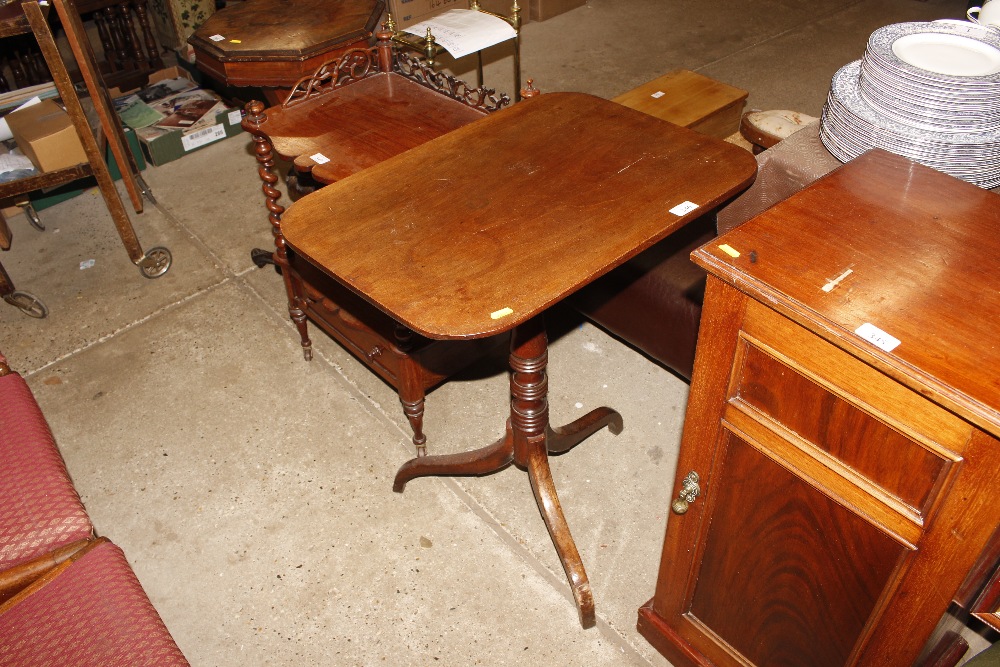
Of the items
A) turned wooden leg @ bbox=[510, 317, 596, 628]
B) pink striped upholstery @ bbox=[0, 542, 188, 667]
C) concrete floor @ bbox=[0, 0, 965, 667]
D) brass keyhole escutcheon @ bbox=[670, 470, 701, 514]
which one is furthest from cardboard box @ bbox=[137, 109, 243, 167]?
brass keyhole escutcheon @ bbox=[670, 470, 701, 514]

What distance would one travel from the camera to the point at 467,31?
289cm

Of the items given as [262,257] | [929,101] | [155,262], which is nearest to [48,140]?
[155,262]

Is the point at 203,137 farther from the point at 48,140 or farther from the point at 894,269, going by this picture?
the point at 894,269

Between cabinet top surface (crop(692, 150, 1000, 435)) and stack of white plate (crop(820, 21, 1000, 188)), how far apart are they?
269 mm

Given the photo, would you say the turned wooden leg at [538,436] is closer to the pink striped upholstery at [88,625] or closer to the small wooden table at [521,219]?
the small wooden table at [521,219]

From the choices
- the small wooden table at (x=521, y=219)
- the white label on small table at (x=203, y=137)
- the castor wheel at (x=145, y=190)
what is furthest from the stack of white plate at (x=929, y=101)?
the white label on small table at (x=203, y=137)

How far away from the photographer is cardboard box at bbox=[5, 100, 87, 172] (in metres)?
2.90

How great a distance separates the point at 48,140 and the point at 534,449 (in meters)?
2.17

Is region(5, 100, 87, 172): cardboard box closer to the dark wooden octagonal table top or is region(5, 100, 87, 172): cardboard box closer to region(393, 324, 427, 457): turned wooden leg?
the dark wooden octagonal table top

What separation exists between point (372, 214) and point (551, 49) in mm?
3584

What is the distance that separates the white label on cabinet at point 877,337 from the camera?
1.03m

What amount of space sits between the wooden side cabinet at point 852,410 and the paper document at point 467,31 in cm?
173

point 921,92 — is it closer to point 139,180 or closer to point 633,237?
point 633,237

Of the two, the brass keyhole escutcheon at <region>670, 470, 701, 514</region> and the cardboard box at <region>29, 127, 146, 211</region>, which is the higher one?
the brass keyhole escutcheon at <region>670, 470, 701, 514</region>
